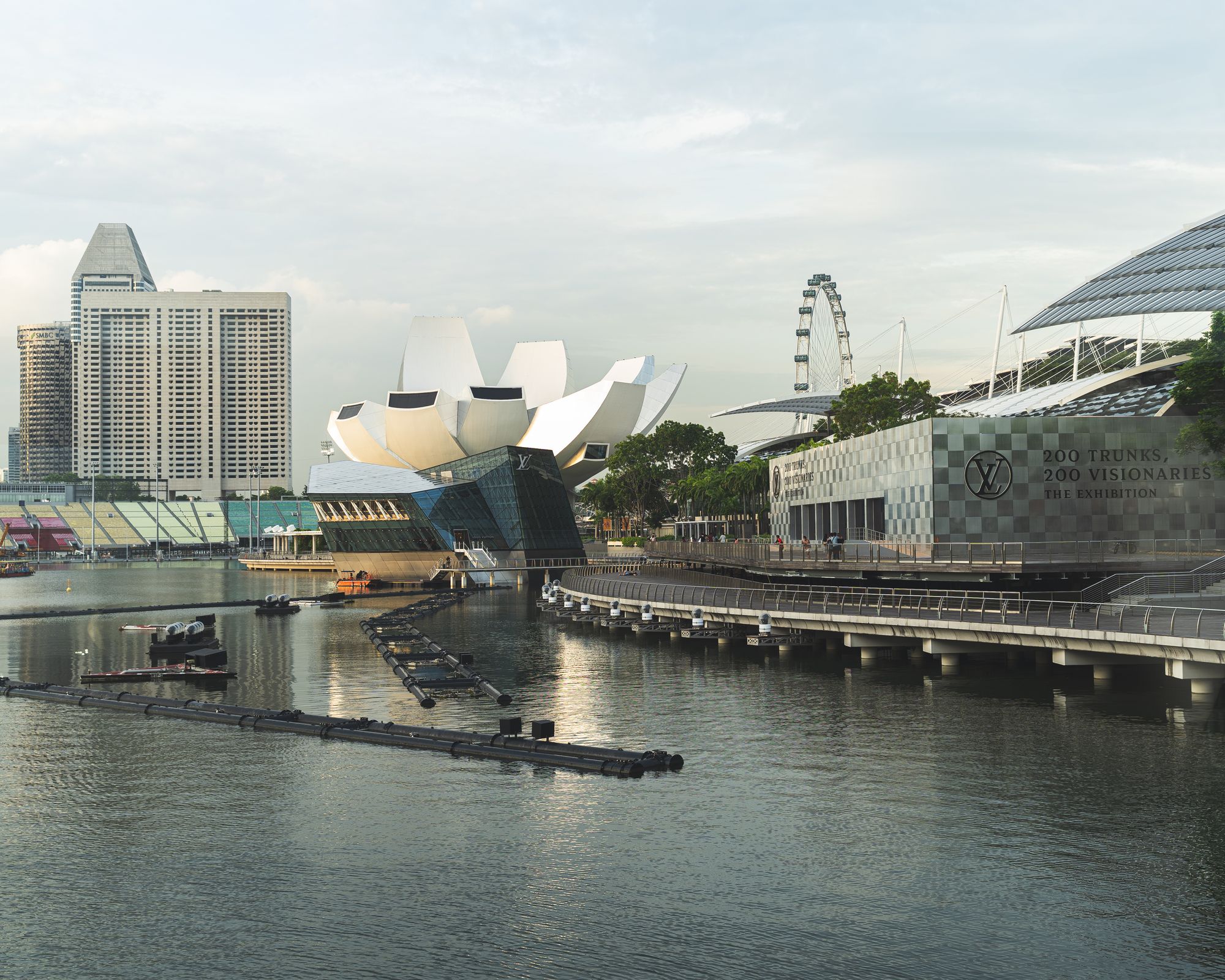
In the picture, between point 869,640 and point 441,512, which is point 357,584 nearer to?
point 441,512

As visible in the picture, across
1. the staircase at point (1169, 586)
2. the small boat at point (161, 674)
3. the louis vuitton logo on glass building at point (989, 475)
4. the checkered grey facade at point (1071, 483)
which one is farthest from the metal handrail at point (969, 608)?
the small boat at point (161, 674)

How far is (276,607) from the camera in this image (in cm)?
7869

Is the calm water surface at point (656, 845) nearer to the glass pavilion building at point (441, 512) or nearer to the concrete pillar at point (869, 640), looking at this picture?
the concrete pillar at point (869, 640)

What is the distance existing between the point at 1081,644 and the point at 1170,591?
6.32m

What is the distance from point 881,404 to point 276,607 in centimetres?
4166

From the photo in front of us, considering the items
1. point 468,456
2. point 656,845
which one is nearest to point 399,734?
point 656,845

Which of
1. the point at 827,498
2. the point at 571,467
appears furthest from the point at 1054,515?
the point at 571,467

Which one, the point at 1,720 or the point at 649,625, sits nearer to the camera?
the point at 1,720

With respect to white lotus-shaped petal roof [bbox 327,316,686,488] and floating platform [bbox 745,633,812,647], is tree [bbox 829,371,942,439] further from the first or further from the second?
white lotus-shaped petal roof [bbox 327,316,686,488]

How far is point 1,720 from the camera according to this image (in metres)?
36.2

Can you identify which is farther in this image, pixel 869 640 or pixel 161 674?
pixel 161 674

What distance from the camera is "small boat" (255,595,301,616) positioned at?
77500 millimetres

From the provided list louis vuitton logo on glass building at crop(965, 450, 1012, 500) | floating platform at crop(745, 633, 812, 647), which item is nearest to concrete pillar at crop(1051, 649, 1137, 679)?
floating platform at crop(745, 633, 812, 647)

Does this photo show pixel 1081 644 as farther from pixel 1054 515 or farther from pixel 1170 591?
pixel 1054 515
